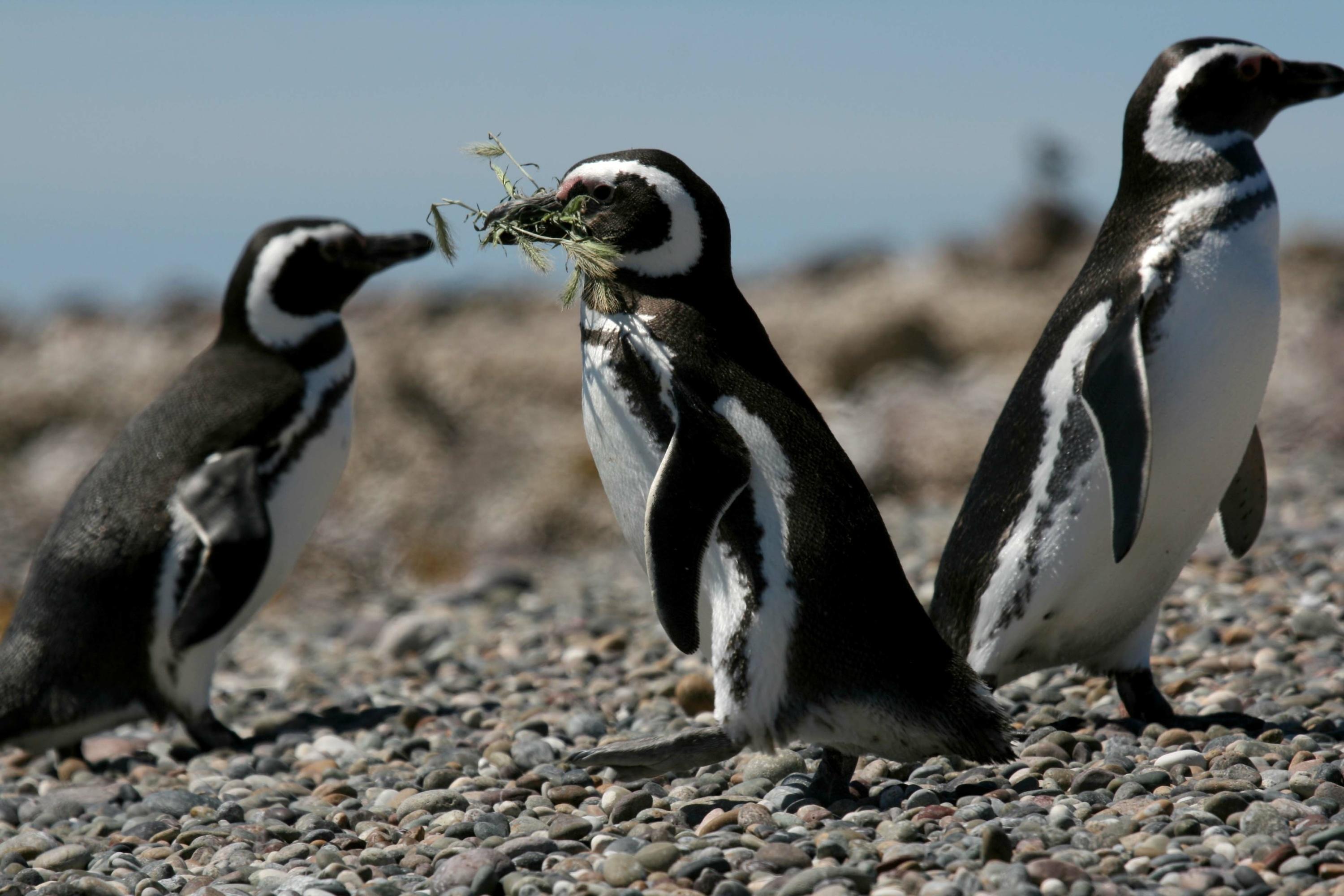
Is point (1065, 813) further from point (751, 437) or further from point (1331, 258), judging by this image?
point (1331, 258)

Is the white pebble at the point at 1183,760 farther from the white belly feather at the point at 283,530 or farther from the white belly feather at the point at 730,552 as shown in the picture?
the white belly feather at the point at 283,530

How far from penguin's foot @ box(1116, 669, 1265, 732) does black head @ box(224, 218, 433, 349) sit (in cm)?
317

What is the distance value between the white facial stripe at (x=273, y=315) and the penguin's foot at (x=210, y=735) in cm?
144

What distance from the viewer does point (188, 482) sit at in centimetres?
523

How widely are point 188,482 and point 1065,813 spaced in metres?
3.38

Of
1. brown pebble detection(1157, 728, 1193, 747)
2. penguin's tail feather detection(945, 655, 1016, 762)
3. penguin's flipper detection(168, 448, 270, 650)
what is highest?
penguin's flipper detection(168, 448, 270, 650)

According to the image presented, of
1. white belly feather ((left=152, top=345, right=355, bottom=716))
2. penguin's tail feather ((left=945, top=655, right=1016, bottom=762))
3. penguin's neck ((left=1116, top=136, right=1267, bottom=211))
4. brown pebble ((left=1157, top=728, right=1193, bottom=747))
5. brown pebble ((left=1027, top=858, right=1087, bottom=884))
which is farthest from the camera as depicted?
white belly feather ((left=152, top=345, right=355, bottom=716))

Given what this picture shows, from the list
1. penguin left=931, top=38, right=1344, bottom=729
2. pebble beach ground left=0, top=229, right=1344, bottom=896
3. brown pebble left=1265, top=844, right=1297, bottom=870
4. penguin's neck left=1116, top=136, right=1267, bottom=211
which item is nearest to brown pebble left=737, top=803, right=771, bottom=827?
pebble beach ground left=0, top=229, right=1344, bottom=896

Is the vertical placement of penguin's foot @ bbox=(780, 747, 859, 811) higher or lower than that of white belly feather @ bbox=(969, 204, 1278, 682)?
lower

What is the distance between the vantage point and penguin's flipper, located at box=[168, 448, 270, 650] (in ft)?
16.8

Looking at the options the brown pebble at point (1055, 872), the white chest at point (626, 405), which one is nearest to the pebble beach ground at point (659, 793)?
the brown pebble at point (1055, 872)

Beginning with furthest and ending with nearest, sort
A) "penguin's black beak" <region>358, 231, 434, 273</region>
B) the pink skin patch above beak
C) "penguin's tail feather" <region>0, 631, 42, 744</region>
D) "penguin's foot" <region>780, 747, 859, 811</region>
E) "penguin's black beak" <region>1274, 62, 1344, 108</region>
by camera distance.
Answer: "penguin's black beak" <region>358, 231, 434, 273</region>, "penguin's tail feather" <region>0, 631, 42, 744</region>, "penguin's black beak" <region>1274, 62, 1344, 108</region>, the pink skin patch above beak, "penguin's foot" <region>780, 747, 859, 811</region>

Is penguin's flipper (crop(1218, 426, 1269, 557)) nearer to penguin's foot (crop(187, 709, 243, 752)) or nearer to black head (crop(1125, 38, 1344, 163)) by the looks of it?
black head (crop(1125, 38, 1344, 163))

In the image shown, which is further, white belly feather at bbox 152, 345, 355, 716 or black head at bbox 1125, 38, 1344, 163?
white belly feather at bbox 152, 345, 355, 716
